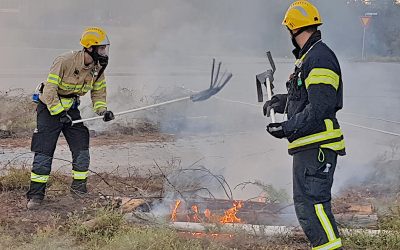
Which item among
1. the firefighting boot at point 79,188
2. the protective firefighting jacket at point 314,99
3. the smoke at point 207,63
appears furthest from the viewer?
the smoke at point 207,63

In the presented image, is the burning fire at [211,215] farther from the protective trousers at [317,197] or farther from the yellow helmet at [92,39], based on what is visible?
the yellow helmet at [92,39]

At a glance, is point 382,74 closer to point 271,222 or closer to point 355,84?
point 355,84

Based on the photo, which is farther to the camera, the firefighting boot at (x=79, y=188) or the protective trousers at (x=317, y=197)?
the firefighting boot at (x=79, y=188)

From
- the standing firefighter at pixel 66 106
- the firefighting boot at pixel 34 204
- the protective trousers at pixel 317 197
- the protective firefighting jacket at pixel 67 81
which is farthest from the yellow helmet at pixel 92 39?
the protective trousers at pixel 317 197

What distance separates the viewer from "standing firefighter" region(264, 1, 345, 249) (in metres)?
3.26

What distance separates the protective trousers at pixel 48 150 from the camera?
475cm

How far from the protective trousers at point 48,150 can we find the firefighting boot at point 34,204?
0.03 meters

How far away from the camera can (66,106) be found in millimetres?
4906

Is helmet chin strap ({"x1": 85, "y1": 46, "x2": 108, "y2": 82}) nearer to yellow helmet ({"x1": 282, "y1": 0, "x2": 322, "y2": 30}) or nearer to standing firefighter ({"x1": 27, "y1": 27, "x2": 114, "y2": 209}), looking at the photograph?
standing firefighter ({"x1": 27, "y1": 27, "x2": 114, "y2": 209})

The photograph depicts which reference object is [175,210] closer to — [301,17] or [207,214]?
[207,214]

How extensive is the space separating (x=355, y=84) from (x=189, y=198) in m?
9.21

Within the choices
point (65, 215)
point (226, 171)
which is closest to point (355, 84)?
point (226, 171)

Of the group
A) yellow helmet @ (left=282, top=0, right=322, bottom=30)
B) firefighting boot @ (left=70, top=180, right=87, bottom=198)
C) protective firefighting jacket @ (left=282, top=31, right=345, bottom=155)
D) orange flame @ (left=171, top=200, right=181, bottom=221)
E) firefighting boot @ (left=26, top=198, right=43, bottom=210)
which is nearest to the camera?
protective firefighting jacket @ (left=282, top=31, right=345, bottom=155)

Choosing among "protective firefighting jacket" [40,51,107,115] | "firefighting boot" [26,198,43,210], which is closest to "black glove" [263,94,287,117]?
"protective firefighting jacket" [40,51,107,115]
